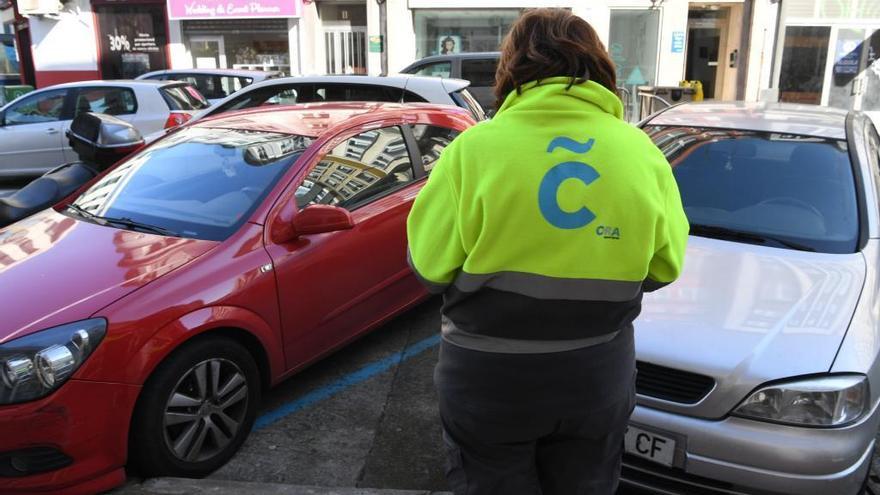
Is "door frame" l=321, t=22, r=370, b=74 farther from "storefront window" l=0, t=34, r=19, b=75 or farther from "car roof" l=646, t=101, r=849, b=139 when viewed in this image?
"car roof" l=646, t=101, r=849, b=139

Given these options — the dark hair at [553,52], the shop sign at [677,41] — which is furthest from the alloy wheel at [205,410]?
the shop sign at [677,41]

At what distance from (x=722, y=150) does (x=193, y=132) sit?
121 inches

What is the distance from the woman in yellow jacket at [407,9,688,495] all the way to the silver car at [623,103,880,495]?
3.02ft

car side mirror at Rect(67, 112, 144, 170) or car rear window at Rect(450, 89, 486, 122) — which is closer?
car side mirror at Rect(67, 112, 144, 170)

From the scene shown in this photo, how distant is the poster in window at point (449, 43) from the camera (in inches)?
683

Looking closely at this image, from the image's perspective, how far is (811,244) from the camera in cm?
333

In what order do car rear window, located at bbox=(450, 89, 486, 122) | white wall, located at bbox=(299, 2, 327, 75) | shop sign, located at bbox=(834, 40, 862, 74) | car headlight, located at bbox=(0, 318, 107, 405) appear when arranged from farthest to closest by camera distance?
white wall, located at bbox=(299, 2, 327, 75)
shop sign, located at bbox=(834, 40, 862, 74)
car rear window, located at bbox=(450, 89, 486, 122)
car headlight, located at bbox=(0, 318, 107, 405)

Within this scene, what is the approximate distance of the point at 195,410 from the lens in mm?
2869

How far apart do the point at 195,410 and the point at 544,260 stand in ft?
6.33

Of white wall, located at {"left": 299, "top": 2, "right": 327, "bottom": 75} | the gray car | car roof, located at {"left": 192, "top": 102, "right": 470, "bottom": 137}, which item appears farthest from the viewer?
white wall, located at {"left": 299, "top": 2, "right": 327, "bottom": 75}

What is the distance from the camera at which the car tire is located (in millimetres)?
2707

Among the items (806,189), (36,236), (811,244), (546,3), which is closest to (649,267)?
(811,244)

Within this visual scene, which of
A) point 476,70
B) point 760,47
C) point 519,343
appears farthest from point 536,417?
point 760,47

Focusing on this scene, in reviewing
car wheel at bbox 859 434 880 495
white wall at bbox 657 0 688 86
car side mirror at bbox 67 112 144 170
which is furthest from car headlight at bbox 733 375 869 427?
white wall at bbox 657 0 688 86
